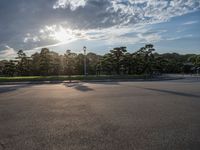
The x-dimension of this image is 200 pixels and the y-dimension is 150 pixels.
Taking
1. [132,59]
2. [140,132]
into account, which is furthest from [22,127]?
[132,59]

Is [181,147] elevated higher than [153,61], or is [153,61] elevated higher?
[153,61]

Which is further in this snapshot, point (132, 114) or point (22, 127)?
point (132, 114)

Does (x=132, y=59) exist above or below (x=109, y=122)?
above

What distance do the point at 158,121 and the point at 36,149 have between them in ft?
10.9

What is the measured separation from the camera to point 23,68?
4725 centimetres

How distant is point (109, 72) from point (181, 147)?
44752mm

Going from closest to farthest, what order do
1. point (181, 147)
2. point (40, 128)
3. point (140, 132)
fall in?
point (181, 147), point (140, 132), point (40, 128)

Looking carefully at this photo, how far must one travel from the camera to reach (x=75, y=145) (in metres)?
4.25

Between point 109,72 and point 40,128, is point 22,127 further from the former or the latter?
point 109,72

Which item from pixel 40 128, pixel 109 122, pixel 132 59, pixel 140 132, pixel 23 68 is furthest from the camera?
pixel 23 68

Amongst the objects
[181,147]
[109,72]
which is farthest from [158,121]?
[109,72]

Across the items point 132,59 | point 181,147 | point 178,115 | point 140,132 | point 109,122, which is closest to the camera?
point 181,147

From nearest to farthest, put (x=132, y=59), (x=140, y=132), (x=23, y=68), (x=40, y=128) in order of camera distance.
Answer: (x=140, y=132) < (x=40, y=128) < (x=132, y=59) < (x=23, y=68)

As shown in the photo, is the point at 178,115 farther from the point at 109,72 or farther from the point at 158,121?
the point at 109,72
